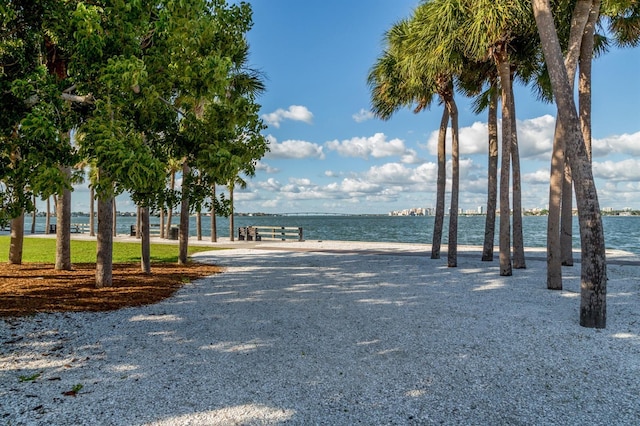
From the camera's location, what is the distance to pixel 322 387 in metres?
4.41

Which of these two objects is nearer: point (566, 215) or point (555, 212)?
point (555, 212)

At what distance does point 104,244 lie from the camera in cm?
957

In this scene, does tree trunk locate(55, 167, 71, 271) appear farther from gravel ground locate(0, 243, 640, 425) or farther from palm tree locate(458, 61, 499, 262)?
palm tree locate(458, 61, 499, 262)

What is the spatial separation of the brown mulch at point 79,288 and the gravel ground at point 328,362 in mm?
645

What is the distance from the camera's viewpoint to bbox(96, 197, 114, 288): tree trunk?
954 cm

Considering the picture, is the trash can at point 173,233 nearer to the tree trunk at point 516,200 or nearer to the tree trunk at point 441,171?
the tree trunk at point 441,171

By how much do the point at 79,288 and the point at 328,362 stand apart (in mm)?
7539

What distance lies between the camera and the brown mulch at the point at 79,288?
7.96 metres

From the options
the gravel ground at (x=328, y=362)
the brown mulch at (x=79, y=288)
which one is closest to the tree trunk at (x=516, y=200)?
the gravel ground at (x=328, y=362)

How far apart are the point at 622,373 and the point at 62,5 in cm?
949

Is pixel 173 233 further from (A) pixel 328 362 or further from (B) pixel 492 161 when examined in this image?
(A) pixel 328 362

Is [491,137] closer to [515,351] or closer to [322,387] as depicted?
[515,351]

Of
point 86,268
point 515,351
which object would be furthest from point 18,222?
point 515,351

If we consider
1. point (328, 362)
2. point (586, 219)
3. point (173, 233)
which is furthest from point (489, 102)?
point (173, 233)
